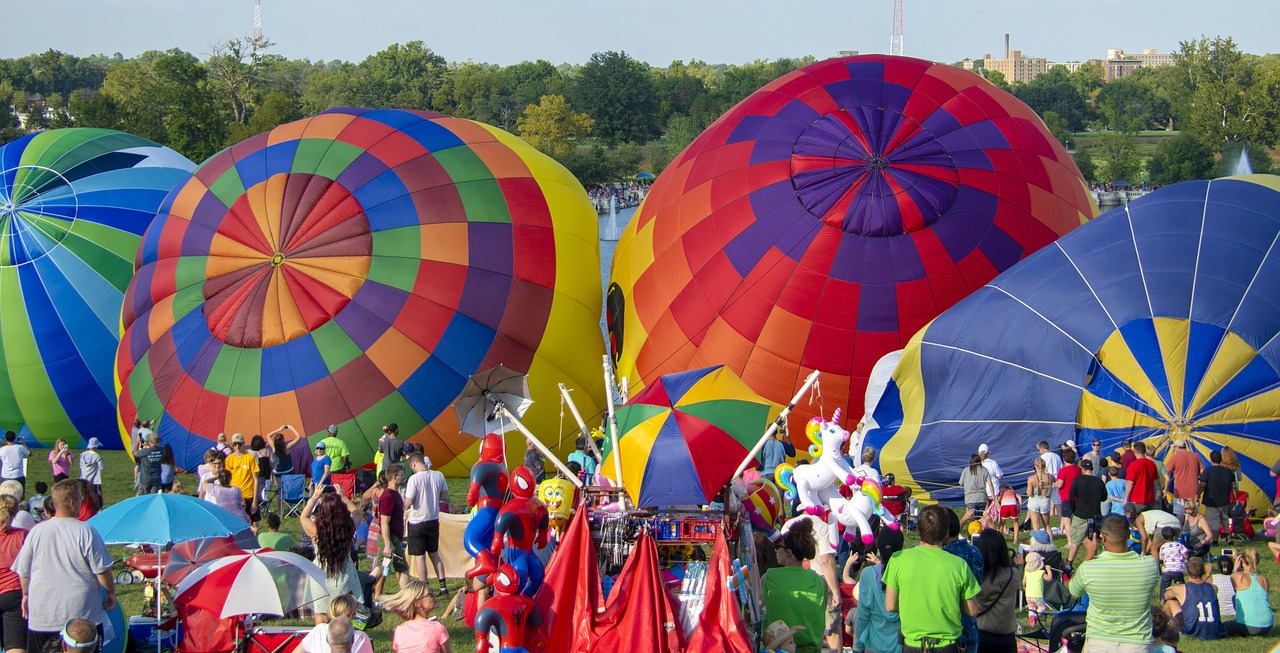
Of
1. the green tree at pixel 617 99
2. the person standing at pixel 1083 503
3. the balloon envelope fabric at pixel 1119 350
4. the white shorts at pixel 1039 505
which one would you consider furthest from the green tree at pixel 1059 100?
the person standing at pixel 1083 503

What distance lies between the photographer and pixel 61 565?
6934 millimetres

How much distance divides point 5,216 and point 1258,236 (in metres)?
13.9

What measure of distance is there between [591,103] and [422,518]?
288 feet

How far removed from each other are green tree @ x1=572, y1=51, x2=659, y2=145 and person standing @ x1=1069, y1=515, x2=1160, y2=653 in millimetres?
88912

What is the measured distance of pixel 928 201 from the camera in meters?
13.3

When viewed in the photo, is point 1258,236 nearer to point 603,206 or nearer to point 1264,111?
point 603,206

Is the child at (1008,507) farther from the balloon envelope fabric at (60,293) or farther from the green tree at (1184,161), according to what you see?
the green tree at (1184,161)

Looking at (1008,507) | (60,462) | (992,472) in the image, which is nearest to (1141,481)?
(1008,507)

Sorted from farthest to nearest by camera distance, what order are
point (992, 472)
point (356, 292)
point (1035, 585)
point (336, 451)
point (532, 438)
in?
point (356, 292) → point (336, 451) → point (992, 472) → point (532, 438) → point (1035, 585)

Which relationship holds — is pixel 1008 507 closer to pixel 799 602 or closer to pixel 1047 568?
pixel 1047 568

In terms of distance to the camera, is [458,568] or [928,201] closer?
[458,568]

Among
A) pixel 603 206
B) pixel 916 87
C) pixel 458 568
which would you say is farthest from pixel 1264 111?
pixel 458 568

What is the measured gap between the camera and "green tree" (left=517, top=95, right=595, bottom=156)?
86625mm

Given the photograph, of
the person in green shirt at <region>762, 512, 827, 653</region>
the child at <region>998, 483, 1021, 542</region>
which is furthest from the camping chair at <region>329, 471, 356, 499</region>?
the person in green shirt at <region>762, 512, 827, 653</region>
